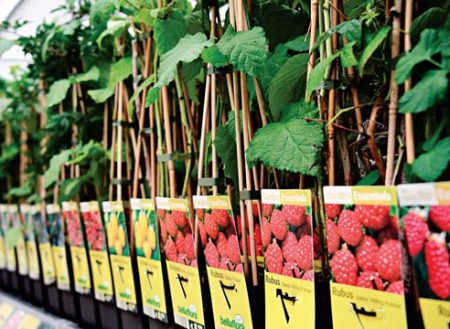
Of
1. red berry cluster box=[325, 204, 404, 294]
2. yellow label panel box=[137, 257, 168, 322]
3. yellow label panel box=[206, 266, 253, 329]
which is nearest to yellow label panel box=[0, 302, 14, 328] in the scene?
yellow label panel box=[137, 257, 168, 322]

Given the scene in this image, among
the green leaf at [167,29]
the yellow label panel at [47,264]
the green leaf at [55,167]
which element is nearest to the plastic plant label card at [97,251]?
the green leaf at [55,167]

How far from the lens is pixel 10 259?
2.11 m

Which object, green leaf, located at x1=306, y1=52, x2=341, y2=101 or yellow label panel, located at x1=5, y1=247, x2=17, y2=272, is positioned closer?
green leaf, located at x1=306, y1=52, x2=341, y2=101

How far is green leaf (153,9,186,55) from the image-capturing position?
1.06m

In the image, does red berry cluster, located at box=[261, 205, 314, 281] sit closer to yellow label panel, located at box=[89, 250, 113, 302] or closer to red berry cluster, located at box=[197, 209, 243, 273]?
red berry cluster, located at box=[197, 209, 243, 273]

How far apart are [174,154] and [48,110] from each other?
71 centimetres

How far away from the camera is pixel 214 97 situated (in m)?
1.02

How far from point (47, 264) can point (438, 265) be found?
1402 millimetres


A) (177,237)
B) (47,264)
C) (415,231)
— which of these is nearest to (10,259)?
(47,264)

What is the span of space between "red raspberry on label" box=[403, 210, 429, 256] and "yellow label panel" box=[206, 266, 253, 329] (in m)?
0.35

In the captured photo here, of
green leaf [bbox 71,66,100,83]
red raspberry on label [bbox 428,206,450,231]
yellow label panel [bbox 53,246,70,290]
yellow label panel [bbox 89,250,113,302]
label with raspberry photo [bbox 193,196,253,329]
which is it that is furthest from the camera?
yellow label panel [bbox 53,246,70,290]

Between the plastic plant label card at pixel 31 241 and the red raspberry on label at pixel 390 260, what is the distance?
1394mm

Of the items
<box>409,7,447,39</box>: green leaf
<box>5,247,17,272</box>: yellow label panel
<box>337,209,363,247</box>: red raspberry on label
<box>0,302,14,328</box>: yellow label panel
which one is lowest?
<box>0,302,14,328</box>: yellow label panel

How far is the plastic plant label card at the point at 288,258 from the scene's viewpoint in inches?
31.2
